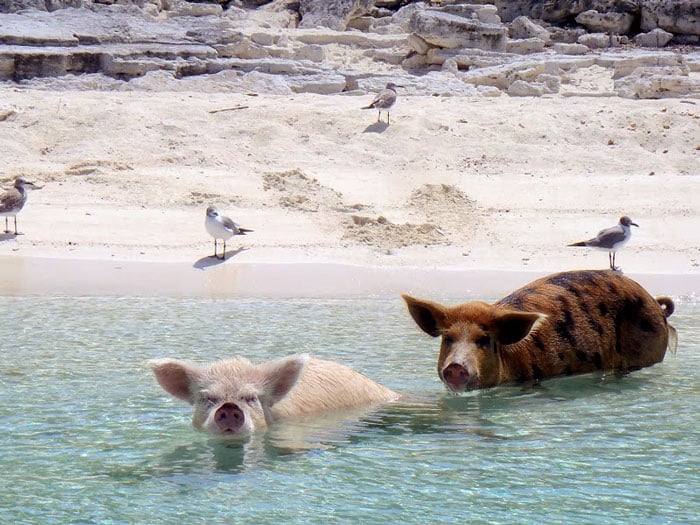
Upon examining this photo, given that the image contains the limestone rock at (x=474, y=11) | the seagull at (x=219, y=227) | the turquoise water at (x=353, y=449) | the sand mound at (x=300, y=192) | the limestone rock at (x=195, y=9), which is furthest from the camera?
the limestone rock at (x=195, y=9)

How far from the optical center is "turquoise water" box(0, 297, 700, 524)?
5.12 metres

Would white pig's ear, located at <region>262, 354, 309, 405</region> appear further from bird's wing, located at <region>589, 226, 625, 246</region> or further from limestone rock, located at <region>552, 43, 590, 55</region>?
limestone rock, located at <region>552, 43, 590, 55</region>

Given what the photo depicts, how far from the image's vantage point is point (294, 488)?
212 inches

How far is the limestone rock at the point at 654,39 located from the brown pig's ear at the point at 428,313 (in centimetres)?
2168

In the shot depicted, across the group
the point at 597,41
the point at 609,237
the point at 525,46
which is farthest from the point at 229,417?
the point at 597,41

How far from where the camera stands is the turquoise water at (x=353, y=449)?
5.12 m

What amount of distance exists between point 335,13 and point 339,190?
14.2m

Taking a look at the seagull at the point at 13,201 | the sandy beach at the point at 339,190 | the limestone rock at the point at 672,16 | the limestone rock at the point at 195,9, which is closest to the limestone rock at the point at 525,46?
the limestone rock at the point at 672,16

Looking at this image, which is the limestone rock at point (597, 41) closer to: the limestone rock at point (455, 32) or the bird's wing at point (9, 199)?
the limestone rock at point (455, 32)

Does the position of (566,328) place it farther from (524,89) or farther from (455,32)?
(455,32)

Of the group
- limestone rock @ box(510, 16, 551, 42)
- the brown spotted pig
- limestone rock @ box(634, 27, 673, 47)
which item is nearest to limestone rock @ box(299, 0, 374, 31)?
limestone rock @ box(510, 16, 551, 42)

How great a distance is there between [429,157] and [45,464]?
11.1m

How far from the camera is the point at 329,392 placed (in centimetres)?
672

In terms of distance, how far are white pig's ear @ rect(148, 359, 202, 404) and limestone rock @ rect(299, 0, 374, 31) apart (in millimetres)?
22393
